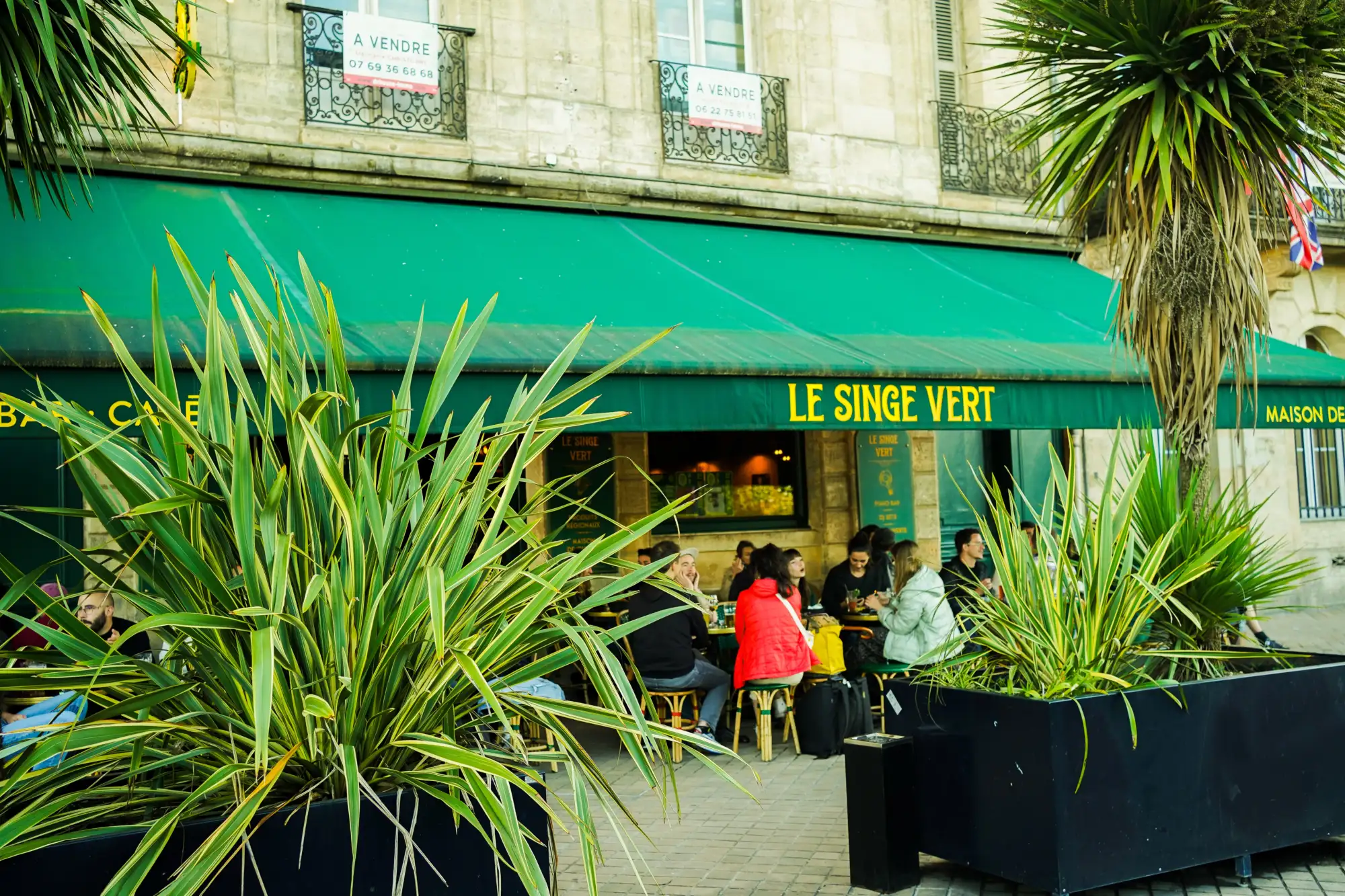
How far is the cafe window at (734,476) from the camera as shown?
12.3 metres

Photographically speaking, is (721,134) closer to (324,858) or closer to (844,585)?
(844,585)

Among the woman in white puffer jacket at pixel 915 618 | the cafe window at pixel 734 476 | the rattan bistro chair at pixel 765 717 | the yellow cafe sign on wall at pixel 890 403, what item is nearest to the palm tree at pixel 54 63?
the yellow cafe sign on wall at pixel 890 403

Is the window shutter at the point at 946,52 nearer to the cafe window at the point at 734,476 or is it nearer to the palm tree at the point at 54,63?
the cafe window at the point at 734,476

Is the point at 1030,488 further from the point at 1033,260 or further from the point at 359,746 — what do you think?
the point at 359,746

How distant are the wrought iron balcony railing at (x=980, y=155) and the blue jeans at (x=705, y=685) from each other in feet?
20.4

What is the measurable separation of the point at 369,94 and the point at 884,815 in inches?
275

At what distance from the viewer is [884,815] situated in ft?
16.3

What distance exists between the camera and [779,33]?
38.3 feet

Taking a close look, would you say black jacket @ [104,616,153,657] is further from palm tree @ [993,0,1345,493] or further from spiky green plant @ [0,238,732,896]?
palm tree @ [993,0,1345,493]

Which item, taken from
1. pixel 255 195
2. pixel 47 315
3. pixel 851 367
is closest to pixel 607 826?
pixel 851 367

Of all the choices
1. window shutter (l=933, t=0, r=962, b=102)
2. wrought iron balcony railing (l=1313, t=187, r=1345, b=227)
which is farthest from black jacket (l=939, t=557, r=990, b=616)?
wrought iron balcony railing (l=1313, t=187, r=1345, b=227)

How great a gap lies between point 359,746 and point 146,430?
88 centimetres

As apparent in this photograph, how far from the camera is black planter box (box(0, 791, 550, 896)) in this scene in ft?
9.16

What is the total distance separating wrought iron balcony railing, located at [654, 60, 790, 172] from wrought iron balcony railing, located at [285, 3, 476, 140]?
177 centimetres
